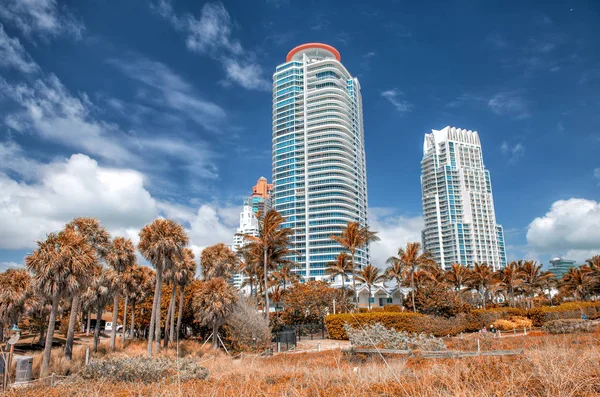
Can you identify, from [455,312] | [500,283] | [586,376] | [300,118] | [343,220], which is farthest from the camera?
[300,118]

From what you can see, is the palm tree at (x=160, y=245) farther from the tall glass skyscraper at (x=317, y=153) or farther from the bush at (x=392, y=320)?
the tall glass skyscraper at (x=317, y=153)

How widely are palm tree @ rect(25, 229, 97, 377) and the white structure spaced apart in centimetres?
15762

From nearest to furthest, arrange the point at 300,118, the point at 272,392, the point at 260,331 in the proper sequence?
the point at 272,392 < the point at 260,331 < the point at 300,118

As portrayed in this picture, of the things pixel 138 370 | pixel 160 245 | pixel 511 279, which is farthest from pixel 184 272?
pixel 511 279

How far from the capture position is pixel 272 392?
20.5ft

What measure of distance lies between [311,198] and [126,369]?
380 ft

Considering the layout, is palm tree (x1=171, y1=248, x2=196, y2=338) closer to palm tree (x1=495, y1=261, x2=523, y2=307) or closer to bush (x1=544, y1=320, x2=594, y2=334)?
bush (x1=544, y1=320, x2=594, y2=334)

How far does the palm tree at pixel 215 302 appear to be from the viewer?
111 feet

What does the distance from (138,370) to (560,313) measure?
165ft

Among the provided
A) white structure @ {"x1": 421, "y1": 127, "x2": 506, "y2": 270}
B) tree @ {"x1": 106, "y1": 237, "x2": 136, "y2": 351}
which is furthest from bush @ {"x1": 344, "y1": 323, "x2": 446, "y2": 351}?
white structure @ {"x1": 421, "y1": 127, "x2": 506, "y2": 270}

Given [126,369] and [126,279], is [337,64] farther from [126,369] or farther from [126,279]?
[126,369]

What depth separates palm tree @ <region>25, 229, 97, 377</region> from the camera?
75.5ft

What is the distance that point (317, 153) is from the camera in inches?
5157

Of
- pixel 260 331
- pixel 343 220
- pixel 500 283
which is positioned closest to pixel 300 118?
pixel 343 220
